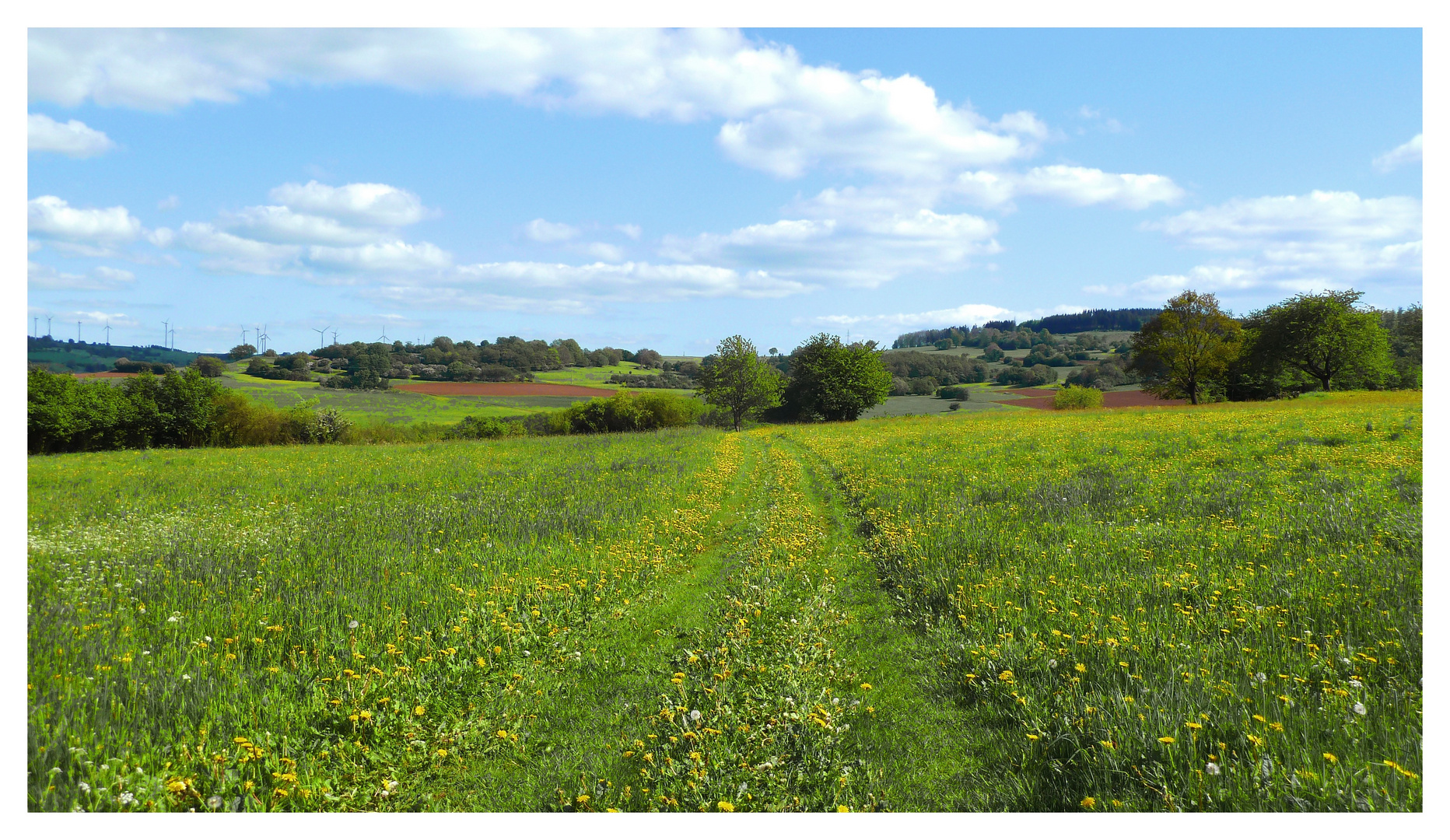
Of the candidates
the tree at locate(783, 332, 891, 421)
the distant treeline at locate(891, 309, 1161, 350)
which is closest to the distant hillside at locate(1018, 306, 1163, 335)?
the distant treeline at locate(891, 309, 1161, 350)

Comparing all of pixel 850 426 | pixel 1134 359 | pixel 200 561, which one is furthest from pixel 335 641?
pixel 1134 359

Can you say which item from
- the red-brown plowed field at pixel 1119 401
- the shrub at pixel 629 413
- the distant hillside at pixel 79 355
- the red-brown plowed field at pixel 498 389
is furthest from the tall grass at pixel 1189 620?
the red-brown plowed field at pixel 498 389

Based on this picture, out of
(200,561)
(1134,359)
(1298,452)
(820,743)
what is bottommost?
(820,743)

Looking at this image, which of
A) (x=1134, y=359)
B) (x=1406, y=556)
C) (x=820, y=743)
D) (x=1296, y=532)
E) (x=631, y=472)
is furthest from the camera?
(x=1134, y=359)

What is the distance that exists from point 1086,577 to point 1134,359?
68.9 meters

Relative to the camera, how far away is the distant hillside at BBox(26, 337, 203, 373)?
6789mm

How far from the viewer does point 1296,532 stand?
30.6 ft

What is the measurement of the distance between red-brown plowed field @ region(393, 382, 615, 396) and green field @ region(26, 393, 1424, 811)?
5889cm

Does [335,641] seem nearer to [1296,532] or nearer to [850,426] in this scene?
[1296,532]

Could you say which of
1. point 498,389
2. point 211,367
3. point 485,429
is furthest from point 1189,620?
point 498,389

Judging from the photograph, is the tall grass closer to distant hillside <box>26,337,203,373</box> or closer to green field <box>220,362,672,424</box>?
distant hillside <box>26,337,203,373</box>

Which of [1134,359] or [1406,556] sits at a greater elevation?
[1134,359]

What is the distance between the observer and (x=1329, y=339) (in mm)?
55062

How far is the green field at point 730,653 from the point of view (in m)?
4.46
